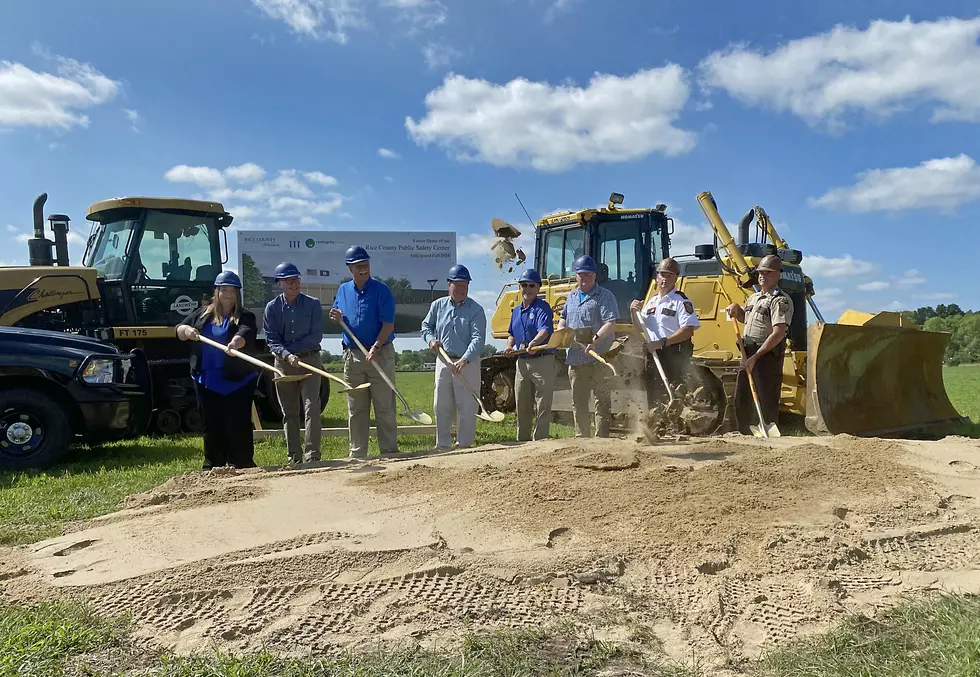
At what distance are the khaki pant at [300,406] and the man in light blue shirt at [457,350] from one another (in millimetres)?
1038

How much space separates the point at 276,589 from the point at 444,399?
11.2ft

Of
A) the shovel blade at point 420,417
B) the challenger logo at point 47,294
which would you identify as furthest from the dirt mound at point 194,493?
the challenger logo at point 47,294

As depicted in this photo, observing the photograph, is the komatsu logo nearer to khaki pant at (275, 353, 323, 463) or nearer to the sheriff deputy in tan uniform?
the sheriff deputy in tan uniform

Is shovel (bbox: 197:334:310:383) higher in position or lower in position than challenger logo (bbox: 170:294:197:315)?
lower

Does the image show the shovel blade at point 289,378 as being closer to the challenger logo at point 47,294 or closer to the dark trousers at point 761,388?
the dark trousers at point 761,388

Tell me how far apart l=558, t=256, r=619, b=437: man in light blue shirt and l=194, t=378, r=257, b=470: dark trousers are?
8.91ft

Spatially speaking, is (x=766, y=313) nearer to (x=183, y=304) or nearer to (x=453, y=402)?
(x=453, y=402)

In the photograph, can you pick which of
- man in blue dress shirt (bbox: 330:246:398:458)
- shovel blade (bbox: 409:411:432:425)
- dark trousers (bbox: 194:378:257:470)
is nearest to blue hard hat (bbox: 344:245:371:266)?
man in blue dress shirt (bbox: 330:246:398:458)

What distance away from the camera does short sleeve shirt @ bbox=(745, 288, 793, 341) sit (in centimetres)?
629

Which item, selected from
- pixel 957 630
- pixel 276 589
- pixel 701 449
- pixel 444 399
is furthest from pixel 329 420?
pixel 957 630

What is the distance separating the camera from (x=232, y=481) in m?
5.05

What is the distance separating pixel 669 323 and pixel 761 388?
1033 millimetres

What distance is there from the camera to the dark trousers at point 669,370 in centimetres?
659

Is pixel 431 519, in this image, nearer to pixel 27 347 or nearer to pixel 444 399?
pixel 444 399
